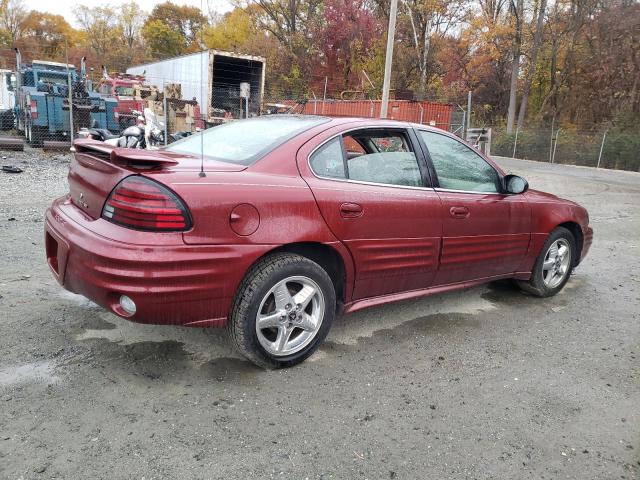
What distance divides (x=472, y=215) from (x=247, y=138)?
1.78 meters

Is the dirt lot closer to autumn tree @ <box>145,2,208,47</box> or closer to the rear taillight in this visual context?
the rear taillight

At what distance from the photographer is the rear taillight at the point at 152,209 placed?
8.32ft

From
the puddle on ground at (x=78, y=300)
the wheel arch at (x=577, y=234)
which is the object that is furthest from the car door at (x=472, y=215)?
the puddle on ground at (x=78, y=300)

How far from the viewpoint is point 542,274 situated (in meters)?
4.67

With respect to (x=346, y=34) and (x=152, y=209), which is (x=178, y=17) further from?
(x=152, y=209)

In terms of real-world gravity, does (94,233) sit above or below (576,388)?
above

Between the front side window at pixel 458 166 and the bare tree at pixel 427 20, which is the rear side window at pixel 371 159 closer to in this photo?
the front side window at pixel 458 166

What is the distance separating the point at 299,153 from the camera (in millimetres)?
3084

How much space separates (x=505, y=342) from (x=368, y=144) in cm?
179

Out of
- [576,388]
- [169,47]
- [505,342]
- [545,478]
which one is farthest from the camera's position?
[169,47]

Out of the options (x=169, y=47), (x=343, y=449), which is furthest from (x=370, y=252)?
(x=169, y=47)

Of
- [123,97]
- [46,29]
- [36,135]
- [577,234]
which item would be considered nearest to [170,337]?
[577,234]

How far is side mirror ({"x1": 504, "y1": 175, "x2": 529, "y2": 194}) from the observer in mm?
4105

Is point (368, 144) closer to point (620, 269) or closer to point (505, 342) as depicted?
point (505, 342)
